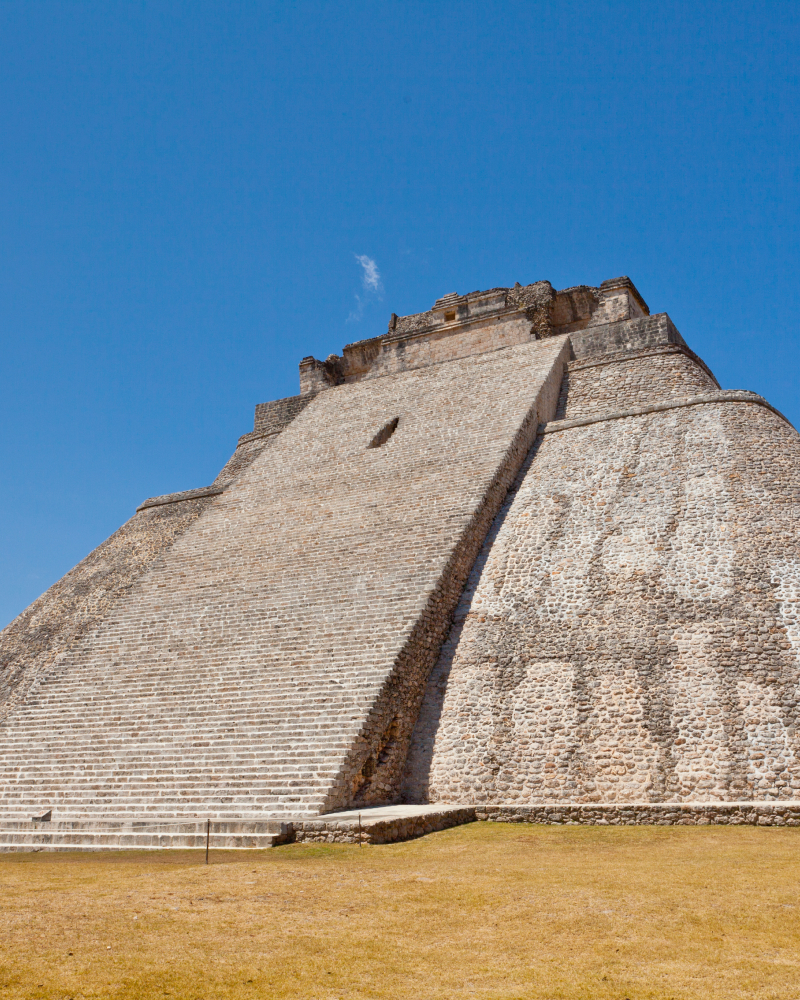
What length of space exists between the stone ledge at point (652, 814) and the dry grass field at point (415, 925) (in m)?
0.73

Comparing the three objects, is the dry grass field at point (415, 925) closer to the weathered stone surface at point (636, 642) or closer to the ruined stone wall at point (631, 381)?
the weathered stone surface at point (636, 642)

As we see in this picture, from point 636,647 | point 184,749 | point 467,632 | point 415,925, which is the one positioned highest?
point 467,632

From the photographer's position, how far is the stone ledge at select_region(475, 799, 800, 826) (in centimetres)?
642

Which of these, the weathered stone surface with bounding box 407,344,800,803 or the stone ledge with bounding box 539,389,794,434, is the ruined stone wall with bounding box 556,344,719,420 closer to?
the stone ledge with bounding box 539,389,794,434

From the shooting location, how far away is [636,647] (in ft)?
26.1

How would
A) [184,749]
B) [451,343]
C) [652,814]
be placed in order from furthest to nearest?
→ [451,343]
[184,749]
[652,814]

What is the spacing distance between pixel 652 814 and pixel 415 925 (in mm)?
3627

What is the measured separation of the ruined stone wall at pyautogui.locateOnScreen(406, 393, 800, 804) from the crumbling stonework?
0.03 meters

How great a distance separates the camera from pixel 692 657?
25.2 feet

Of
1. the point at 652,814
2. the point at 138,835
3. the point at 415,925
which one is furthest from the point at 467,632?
the point at 415,925

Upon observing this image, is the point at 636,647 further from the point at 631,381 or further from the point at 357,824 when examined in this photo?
the point at 631,381

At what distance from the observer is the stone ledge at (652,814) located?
21.1ft

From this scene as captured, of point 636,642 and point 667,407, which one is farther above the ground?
point 667,407

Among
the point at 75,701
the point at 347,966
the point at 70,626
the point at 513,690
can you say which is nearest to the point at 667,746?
the point at 513,690
